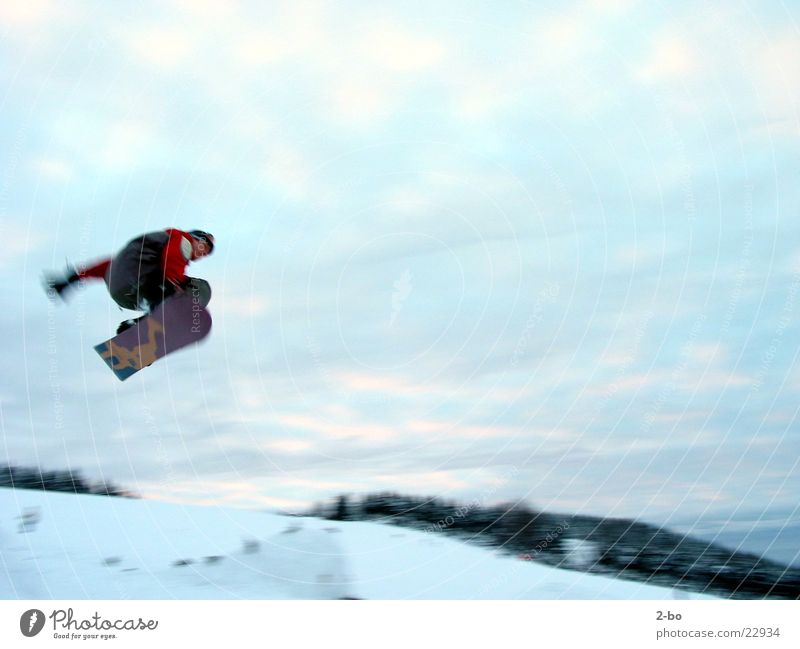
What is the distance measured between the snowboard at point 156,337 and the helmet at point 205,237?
3.12 feet

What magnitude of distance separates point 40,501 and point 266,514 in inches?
167

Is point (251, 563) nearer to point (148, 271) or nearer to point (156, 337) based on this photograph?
point (156, 337)

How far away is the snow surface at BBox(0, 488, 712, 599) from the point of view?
39.9ft

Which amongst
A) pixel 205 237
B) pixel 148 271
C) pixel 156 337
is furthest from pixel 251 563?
pixel 205 237

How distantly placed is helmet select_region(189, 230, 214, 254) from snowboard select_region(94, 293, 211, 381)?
0.95 m

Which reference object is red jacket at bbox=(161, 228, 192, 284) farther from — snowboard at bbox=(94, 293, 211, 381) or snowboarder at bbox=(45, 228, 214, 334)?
snowboard at bbox=(94, 293, 211, 381)

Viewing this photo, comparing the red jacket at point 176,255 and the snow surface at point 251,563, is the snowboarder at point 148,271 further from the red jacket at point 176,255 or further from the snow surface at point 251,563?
the snow surface at point 251,563

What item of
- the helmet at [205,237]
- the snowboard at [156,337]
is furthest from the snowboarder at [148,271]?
the snowboard at [156,337]

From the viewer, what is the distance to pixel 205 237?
13.6 metres

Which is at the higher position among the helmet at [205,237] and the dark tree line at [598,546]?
the helmet at [205,237]

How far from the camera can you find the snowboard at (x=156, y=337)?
13.9 m

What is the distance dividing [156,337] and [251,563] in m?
4.32

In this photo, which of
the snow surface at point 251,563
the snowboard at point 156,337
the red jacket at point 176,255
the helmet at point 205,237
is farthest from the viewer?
the snowboard at point 156,337
